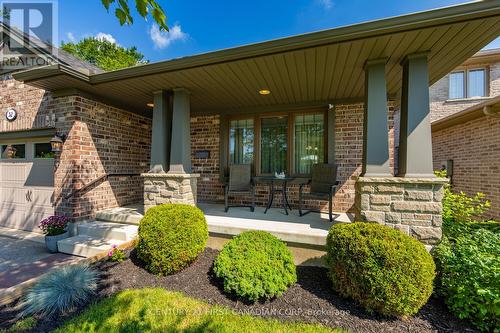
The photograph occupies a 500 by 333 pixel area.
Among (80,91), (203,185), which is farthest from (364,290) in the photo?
(80,91)

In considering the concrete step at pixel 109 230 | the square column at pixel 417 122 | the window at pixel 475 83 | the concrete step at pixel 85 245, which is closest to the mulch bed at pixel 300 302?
the concrete step at pixel 85 245

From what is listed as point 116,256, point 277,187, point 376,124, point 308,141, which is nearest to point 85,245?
point 116,256

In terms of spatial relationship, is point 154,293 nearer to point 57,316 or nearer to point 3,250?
point 57,316

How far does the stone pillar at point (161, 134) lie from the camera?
152 inches

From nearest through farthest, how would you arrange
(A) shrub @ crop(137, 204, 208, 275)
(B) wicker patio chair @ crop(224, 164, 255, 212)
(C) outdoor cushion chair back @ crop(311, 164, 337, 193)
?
(A) shrub @ crop(137, 204, 208, 275) < (C) outdoor cushion chair back @ crop(311, 164, 337, 193) < (B) wicker patio chair @ crop(224, 164, 255, 212)

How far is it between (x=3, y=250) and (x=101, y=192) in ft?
5.28

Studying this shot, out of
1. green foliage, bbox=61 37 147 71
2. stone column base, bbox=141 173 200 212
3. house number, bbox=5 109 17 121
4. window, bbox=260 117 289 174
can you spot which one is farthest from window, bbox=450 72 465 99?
green foliage, bbox=61 37 147 71

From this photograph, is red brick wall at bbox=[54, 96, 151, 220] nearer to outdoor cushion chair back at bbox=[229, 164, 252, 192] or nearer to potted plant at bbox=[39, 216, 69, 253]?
potted plant at bbox=[39, 216, 69, 253]

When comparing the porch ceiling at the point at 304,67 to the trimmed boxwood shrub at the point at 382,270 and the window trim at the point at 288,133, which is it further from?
the trimmed boxwood shrub at the point at 382,270

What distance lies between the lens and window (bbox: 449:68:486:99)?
755 cm

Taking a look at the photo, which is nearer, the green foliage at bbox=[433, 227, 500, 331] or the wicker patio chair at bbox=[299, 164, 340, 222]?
the green foliage at bbox=[433, 227, 500, 331]

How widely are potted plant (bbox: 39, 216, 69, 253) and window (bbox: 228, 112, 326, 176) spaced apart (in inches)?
132

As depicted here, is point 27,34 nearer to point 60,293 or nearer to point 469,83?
point 60,293

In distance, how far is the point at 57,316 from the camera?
2.14 m
